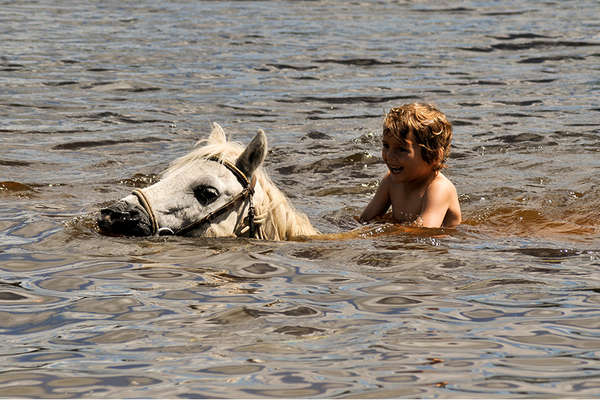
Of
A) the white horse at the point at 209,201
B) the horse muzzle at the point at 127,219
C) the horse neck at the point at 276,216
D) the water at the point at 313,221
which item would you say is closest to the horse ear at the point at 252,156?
the white horse at the point at 209,201

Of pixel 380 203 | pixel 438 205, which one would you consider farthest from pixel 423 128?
pixel 380 203

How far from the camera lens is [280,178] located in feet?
35.9

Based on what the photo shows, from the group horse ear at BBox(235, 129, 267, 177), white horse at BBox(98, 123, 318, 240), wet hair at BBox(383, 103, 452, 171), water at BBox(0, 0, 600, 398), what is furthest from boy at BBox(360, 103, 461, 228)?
horse ear at BBox(235, 129, 267, 177)

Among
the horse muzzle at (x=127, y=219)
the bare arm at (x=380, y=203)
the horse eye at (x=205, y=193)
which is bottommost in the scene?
the bare arm at (x=380, y=203)

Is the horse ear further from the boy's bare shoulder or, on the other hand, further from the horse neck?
the boy's bare shoulder

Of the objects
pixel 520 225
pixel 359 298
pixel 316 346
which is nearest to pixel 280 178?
pixel 520 225

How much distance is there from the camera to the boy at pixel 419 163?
8.40m

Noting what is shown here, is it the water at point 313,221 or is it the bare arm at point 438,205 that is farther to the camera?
the bare arm at point 438,205

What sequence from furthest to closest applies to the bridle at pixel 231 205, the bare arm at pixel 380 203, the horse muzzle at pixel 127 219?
the bare arm at pixel 380 203 → the bridle at pixel 231 205 → the horse muzzle at pixel 127 219

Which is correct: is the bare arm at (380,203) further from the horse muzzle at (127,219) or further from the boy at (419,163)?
the horse muzzle at (127,219)

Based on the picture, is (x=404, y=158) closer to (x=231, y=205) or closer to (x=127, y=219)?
(x=231, y=205)

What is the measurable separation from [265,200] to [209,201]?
1.41 ft

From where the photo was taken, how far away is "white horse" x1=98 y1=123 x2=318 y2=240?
6.62 meters

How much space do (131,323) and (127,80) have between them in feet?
37.2
